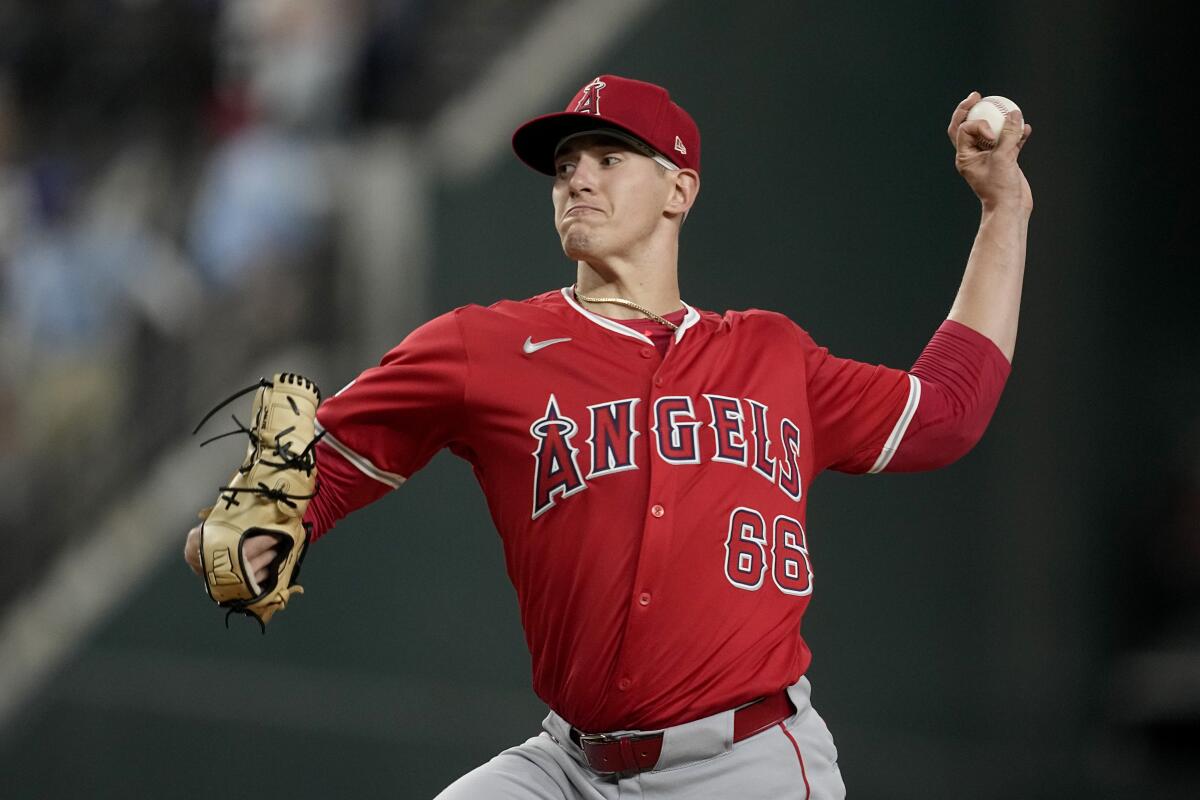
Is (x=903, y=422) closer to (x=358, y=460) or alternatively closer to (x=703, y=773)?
(x=703, y=773)

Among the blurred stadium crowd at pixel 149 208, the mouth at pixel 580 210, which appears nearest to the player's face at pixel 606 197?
the mouth at pixel 580 210

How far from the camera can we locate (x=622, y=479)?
2727 millimetres

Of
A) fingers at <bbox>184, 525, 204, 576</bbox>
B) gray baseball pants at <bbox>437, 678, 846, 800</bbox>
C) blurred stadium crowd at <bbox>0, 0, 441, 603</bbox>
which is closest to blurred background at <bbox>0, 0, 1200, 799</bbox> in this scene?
blurred stadium crowd at <bbox>0, 0, 441, 603</bbox>

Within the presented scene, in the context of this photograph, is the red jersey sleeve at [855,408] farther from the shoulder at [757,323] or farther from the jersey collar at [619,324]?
the jersey collar at [619,324]

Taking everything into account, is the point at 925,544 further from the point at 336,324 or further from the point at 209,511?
the point at 209,511

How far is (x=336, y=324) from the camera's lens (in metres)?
6.73

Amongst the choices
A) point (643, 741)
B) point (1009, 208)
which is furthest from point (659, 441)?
point (1009, 208)

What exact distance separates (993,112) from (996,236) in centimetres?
23

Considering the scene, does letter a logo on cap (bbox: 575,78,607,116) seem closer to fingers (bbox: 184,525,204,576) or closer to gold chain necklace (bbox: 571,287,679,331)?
gold chain necklace (bbox: 571,287,679,331)

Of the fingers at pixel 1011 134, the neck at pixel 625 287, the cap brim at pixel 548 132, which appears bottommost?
the neck at pixel 625 287

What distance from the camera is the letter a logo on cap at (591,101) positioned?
296 centimetres

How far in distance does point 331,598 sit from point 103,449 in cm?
159

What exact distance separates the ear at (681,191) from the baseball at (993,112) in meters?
0.53

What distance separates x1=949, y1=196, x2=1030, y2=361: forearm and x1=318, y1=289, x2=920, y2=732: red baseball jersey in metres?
0.39
